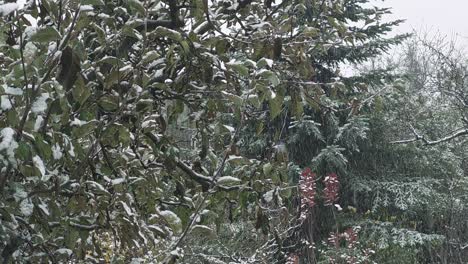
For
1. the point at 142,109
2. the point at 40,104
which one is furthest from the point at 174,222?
the point at 40,104

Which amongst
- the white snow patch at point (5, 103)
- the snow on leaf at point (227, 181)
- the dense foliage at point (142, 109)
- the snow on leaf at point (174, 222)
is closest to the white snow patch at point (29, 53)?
the dense foliage at point (142, 109)

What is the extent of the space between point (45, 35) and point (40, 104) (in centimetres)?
17

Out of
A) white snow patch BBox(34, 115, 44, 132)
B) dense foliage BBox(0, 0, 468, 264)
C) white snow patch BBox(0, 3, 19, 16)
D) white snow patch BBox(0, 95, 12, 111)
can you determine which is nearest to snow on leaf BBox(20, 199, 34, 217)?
dense foliage BBox(0, 0, 468, 264)

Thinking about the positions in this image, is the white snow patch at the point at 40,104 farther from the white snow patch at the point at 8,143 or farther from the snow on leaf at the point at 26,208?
the snow on leaf at the point at 26,208

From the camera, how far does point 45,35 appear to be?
1.28 meters

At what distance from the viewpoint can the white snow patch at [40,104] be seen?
1.26 meters

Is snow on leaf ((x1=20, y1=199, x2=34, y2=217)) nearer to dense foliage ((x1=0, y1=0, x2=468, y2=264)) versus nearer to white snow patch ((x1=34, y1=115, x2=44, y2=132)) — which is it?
dense foliage ((x1=0, y1=0, x2=468, y2=264))

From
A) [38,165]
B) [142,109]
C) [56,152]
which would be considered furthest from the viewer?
[142,109]

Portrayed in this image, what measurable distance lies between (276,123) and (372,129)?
104 inches

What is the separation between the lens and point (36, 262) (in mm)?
1962

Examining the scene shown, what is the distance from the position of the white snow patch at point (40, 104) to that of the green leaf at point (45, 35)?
0.14 metres

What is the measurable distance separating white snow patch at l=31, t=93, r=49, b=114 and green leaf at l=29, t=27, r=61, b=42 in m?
0.14

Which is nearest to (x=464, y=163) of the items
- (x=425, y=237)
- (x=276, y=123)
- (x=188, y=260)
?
(x=425, y=237)

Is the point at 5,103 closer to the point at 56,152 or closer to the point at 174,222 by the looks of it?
the point at 56,152
